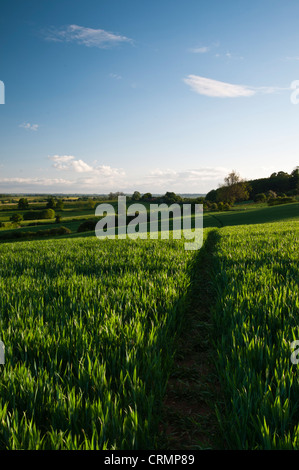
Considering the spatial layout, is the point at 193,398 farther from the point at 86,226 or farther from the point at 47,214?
the point at 47,214

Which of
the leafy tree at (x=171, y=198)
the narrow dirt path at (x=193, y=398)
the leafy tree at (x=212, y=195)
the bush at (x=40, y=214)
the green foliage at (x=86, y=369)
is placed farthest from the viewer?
the leafy tree at (x=212, y=195)

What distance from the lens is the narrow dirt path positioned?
200 cm

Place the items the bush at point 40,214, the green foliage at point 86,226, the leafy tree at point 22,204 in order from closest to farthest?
1. the green foliage at point 86,226
2. the bush at point 40,214
3. the leafy tree at point 22,204

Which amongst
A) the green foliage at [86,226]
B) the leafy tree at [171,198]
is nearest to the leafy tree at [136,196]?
the leafy tree at [171,198]

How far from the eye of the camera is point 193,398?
251 cm

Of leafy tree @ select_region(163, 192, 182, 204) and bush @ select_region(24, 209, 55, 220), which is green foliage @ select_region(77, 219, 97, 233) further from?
leafy tree @ select_region(163, 192, 182, 204)

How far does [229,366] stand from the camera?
225cm

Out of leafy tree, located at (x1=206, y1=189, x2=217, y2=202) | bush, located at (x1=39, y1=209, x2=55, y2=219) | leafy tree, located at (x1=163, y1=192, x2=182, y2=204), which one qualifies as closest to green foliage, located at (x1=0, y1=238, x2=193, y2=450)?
bush, located at (x1=39, y1=209, x2=55, y2=219)

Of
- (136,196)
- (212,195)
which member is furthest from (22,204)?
(212,195)

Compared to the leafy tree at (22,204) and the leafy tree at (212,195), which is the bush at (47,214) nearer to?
the leafy tree at (22,204)

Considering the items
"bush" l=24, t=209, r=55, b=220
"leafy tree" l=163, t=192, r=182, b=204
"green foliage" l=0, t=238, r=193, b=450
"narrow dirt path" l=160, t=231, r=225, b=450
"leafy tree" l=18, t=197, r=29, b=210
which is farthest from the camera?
"leafy tree" l=18, t=197, r=29, b=210

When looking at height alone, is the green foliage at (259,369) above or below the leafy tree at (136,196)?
below

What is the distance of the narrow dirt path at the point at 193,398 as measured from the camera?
2.00m
